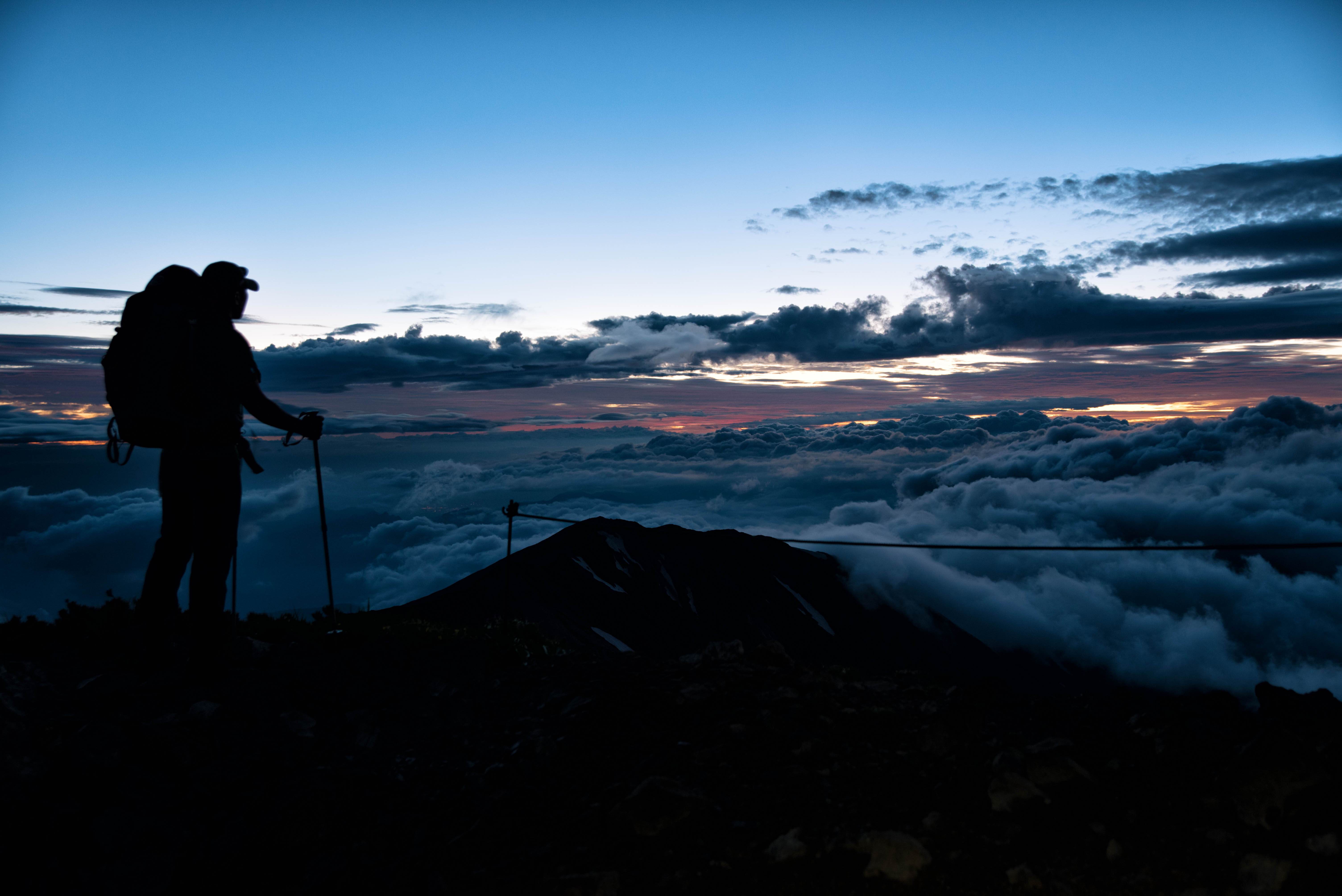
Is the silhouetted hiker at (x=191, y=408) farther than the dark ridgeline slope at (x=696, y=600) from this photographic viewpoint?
No

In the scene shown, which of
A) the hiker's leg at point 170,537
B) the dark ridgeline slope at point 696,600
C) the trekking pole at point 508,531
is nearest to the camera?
the hiker's leg at point 170,537

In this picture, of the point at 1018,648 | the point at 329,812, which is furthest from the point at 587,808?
the point at 1018,648

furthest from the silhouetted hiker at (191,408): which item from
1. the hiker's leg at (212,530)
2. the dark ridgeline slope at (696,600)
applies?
the dark ridgeline slope at (696,600)

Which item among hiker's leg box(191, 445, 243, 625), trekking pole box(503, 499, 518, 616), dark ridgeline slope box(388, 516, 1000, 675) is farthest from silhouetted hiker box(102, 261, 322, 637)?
dark ridgeline slope box(388, 516, 1000, 675)

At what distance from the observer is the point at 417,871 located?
374 cm

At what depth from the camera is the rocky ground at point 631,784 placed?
139 inches

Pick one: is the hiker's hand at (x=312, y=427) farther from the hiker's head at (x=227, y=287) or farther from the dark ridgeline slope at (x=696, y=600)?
the dark ridgeline slope at (x=696, y=600)

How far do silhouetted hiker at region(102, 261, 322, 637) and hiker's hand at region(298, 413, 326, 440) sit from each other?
364mm

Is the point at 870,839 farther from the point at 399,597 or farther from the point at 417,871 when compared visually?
the point at 399,597

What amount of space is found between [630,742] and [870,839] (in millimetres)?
2174

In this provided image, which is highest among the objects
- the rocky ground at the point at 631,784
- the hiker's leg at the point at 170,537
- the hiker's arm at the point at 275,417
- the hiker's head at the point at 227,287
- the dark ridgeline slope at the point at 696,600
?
the hiker's head at the point at 227,287

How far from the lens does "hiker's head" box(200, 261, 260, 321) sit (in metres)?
5.96

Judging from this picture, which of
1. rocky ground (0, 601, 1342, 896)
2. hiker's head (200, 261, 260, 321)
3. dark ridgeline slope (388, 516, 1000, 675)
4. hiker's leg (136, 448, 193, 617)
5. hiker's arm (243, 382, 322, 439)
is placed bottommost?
dark ridgeline slope (388, 516, 1000, 675)

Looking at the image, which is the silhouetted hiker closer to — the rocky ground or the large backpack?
the large backpack
